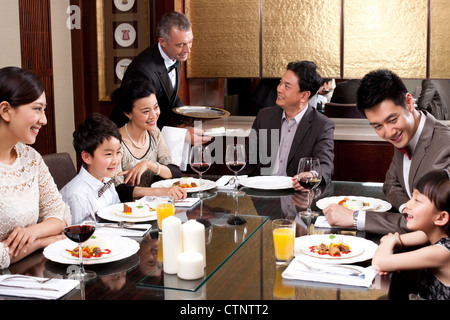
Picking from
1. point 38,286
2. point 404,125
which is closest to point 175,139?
point 404,125

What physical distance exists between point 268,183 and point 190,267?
130 centimetres

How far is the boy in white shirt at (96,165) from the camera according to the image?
2.31 metres

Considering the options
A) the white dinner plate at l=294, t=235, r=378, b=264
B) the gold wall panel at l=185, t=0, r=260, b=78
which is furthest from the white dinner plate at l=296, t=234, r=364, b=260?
the gold wall panel at l=185, t=0, r=260, b=78

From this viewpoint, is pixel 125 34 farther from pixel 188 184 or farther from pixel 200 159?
pixel 200 159

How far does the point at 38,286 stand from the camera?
1.43 metres

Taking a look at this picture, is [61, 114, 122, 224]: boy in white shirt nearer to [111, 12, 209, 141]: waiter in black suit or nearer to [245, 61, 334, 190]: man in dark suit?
[245, 61, 334, 190]: man in dark suit

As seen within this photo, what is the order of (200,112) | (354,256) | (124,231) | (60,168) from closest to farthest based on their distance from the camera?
(354,256) < (124,231) < (60,168) < (200,112)

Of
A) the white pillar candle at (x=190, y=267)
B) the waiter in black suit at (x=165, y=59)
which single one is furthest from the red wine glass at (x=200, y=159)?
the waiter in black suit at (x=165, y=59)

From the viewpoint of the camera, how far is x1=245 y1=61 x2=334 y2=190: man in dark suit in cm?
329

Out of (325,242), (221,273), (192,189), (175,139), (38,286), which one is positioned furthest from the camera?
(175,139)

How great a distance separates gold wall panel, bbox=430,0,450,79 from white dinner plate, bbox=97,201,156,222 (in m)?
3.10

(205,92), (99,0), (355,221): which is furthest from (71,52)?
(355,221)

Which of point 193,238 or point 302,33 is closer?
point 193,238

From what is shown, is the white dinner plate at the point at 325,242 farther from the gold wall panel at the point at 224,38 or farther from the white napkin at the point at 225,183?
the gold wall panel at the point at 224,38
